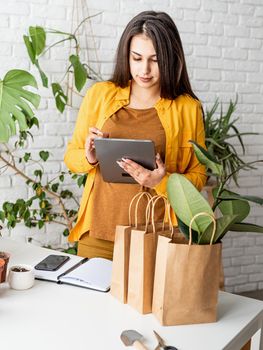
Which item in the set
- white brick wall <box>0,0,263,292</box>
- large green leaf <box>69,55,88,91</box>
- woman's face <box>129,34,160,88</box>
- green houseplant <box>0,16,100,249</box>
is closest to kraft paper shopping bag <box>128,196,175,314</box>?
woman's face <box>129,34,160,88</box>

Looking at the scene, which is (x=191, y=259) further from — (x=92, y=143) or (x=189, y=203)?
(x=92, y=143)

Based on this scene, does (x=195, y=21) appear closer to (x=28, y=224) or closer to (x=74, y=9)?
(x=74, y=9)

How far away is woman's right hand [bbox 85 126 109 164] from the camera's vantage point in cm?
196

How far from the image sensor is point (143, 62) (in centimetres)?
200

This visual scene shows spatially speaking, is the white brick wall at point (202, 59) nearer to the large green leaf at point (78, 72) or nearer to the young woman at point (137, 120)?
the large green leaf at point (78, 72)

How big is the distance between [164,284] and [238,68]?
2.52 m

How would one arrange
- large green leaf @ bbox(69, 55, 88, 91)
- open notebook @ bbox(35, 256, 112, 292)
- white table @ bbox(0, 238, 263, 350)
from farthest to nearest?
large green leaf @ bbox(69, 55, 88, 91) → open notebook @ bbox(35, 256, 112, 292) → white table @ bbox(0, 238, 263, 350)

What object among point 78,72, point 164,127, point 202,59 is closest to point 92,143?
point 164,127

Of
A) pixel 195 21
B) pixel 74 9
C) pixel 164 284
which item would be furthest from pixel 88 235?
pixel 195 21

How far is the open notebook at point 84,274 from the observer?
1.62 m

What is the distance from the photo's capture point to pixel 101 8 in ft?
10.3

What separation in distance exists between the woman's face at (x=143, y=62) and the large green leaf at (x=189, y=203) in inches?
27.5

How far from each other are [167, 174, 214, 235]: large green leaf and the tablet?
0.43m

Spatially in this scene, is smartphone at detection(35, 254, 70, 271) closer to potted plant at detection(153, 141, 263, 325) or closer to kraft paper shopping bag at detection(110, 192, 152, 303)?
kraft paper shopping bag at detection(110, 192, 152, 303)
